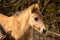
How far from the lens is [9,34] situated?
16.1 feet

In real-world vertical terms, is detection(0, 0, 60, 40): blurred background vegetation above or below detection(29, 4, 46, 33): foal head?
→ below

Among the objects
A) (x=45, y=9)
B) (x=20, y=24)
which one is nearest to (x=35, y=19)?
(x=20, y=24)

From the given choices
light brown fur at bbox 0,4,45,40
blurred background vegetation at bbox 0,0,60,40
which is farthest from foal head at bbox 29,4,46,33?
blurred background vegetation at bbox 0,0,60,40

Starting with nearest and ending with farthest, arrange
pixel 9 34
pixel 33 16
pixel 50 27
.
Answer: pixel 33 16
pixel 9 34
pixel 50 27

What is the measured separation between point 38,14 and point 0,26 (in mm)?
946

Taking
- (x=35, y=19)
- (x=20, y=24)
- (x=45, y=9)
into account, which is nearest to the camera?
(x=35, y=19)

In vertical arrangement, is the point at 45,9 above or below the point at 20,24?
below

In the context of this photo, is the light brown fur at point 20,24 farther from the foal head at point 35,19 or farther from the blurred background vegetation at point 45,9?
the blurred background vegetation at point 45,9

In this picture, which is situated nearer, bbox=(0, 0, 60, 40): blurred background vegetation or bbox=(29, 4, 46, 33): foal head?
bbox=(29, 4, 46, 33): foal head

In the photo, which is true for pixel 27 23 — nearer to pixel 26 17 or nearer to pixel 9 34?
pixel 26 17

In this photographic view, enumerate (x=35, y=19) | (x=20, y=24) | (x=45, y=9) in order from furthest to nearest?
(x=45, y=9)
(x=20, y=24)
(x=35, y=19)

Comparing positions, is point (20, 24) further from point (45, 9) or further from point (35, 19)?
point (45, 9)

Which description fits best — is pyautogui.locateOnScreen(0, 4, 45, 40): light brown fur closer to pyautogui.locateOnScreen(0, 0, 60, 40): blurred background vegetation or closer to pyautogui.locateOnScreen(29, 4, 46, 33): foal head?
pyautogui.locateOnScreen(29, 4, 46, 33): foal head

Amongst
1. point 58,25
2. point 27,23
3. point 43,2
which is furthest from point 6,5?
point 27,23
